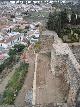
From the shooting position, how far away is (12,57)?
30.0 metres

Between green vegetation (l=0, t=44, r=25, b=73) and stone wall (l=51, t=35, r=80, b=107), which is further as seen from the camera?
green vegetation (l=0, t=44, r=25, b=73)

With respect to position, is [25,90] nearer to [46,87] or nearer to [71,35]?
[71,35]

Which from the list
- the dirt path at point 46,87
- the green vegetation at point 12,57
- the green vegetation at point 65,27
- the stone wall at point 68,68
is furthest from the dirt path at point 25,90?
the green vegetation at point 12,57

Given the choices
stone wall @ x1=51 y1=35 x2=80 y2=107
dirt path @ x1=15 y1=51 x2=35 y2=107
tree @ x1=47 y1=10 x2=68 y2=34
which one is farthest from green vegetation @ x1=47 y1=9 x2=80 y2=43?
dirt path @ x1=15 y1=51 x2=35 y2=107

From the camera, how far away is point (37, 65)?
55.2 ft

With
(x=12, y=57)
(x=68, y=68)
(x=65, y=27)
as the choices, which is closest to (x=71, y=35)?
(x=65, y=27)

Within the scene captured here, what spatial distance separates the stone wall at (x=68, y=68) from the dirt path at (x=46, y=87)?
0.40 meters

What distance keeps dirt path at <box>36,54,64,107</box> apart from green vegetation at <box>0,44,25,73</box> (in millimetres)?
10756

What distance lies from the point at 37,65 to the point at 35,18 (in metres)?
44.2

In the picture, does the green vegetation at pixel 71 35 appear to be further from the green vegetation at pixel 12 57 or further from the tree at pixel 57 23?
the green vegetation at pixel 12 57

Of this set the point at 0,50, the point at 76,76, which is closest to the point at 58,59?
the point at 76,76

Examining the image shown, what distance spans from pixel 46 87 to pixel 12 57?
16.7 metres

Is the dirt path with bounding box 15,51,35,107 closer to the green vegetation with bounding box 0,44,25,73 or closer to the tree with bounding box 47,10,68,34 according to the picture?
the tree with bounding box 47,10,68,34

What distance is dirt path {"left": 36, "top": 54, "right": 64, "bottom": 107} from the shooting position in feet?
39.0
